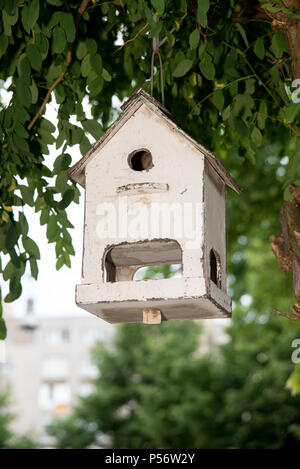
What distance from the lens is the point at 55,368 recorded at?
40.6m

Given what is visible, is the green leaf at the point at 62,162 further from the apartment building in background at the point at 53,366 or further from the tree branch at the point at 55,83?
the apartment building in background at the point at 53,366

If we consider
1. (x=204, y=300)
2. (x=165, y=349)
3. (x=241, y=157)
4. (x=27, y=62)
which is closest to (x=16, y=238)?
(x=27, y=62)

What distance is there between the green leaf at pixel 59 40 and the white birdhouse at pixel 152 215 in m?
0.29

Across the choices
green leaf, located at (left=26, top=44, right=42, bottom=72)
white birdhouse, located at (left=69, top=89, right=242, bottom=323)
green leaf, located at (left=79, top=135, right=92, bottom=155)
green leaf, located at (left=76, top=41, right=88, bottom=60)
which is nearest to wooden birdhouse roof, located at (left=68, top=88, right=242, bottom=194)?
white birdhouse, located at (left=69, top=89, right=242, bottom=323)

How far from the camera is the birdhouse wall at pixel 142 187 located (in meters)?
2.23

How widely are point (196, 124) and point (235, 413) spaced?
14.8 m

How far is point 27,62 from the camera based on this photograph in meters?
Answer: 2.45

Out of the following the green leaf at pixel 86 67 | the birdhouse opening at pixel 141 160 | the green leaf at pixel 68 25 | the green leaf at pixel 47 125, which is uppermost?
the green leaf at pixel 68 25

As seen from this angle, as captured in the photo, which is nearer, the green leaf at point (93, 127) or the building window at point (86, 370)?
the green leaf at point (93, 127)

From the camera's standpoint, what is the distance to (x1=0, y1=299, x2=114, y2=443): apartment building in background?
3972 cm

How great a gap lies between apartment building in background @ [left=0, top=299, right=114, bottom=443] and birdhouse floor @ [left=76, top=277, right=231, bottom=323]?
37.1m

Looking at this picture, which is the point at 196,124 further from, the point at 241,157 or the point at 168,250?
the point at 168,250

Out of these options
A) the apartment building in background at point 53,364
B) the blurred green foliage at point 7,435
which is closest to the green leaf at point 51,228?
the blurred green foliage at point 7,435

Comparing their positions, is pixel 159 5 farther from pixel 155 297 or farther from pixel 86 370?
pixel 86 370
